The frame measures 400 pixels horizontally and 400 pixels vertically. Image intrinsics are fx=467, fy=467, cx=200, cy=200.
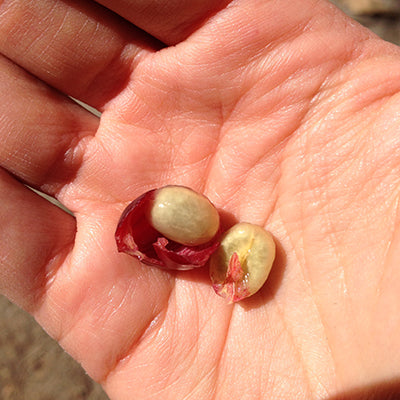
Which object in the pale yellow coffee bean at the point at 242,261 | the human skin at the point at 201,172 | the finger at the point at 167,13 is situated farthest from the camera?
the finger at the point at 167,13

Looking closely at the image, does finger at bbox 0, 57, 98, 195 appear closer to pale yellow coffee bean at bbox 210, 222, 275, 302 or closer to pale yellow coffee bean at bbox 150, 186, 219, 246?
pale yellow coffee bean at bbox 150, 186, 219, 246

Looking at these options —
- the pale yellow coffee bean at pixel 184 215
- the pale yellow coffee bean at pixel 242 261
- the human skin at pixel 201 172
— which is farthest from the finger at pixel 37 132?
the pale yellow coffee bean at pixel 242 261

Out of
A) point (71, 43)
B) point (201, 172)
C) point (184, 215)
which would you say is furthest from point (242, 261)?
point (71, 43)

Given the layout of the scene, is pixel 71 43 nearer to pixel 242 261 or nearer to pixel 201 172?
pixel 201 172

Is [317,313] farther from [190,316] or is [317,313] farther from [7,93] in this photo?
[7,93]

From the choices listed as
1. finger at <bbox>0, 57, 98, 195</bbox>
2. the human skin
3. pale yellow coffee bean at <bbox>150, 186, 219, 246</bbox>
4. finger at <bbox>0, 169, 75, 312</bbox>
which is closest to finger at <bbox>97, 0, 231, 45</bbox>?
the human skin

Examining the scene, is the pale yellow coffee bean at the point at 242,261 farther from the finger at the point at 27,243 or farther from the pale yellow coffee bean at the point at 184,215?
the finger at the point at 27,243
